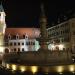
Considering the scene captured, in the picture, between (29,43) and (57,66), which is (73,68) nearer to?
(57,66)

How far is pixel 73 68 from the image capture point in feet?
128

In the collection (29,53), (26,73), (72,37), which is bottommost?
(26,73)

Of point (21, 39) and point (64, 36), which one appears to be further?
point (21, 39)

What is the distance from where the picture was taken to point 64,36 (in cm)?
8481

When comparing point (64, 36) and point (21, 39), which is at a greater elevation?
point (64, 36)

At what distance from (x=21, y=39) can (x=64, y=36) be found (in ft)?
61.4

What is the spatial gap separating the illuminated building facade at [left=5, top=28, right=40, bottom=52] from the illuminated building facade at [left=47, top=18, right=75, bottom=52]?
769 cm

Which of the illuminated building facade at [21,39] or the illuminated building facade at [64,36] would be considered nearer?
the illuminated building facade at [64,36]

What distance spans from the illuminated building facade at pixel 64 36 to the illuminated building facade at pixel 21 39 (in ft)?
25.2

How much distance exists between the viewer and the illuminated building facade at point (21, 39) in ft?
311

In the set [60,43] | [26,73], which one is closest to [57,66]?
[26,73]

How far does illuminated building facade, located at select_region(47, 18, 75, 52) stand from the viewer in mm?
79500

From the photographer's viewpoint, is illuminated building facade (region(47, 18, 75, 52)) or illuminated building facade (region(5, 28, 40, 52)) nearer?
illuminated building facade (region(47, 18, 75, 52))

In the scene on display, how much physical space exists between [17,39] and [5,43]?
187 inches
